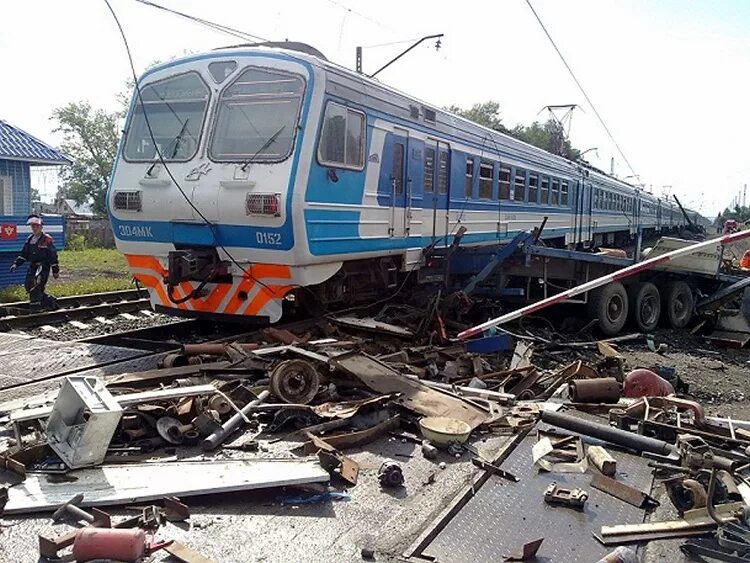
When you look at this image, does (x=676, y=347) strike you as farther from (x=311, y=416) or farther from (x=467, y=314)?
(x=311, y=416)

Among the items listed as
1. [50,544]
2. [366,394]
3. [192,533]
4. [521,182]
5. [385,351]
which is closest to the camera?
[50,544]

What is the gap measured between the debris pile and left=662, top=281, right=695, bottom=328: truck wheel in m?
6.28

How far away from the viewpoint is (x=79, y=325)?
351 inches

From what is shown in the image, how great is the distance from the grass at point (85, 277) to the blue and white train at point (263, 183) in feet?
20.0

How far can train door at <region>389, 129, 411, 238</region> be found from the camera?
8758 mm

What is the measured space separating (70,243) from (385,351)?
2628 centimetres

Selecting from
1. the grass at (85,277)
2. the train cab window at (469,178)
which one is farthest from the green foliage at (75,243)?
the train cab window at (469,178)

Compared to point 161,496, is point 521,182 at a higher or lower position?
higher

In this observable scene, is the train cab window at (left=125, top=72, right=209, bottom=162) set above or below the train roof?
below

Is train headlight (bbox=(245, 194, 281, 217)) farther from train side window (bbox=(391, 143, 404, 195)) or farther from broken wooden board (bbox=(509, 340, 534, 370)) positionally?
broken wooden board (bbox=(509, 340, 534, 370))

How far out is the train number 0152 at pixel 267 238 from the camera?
6.89 metres

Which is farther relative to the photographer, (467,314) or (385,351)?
(467,314)


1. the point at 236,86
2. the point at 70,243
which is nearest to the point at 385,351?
the point at 236,86

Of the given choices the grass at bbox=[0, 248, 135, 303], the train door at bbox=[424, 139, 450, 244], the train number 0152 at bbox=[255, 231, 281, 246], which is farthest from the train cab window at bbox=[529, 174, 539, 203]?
the train number 0152 at bbox=[255, 231, 281, 246]
